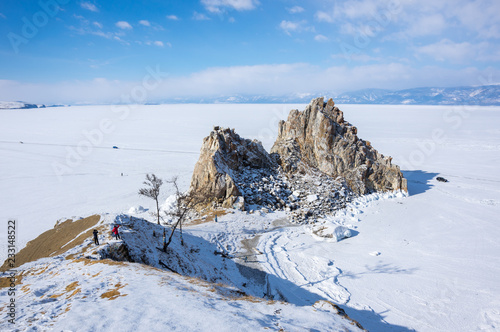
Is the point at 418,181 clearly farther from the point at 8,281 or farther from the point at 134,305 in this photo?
the point at 8,281

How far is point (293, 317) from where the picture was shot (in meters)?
9.42

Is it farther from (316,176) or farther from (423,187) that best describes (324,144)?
(423,187)

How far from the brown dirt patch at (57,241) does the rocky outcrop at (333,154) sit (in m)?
27.4

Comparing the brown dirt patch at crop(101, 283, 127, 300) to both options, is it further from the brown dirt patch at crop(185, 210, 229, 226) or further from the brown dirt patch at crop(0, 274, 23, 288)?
the brown dirt patch at crop(185, 210, 229, 226)

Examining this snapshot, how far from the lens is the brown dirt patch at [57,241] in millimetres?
19016

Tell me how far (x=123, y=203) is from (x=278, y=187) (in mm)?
24078

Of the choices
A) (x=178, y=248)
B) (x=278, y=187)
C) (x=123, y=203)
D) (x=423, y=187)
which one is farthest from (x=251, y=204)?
(x=423, y=187)

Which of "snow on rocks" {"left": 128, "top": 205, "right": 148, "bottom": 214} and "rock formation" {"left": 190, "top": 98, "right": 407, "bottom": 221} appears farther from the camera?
"snow on rocks" {"left": 128, "top": 205, "right": 148, "bottom": 214}

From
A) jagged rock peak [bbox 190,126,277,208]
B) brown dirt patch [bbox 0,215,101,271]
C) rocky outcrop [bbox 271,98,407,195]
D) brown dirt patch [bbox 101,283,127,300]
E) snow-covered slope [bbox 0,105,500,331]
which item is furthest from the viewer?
rocky outcrop [bbox 271,98,407,195]

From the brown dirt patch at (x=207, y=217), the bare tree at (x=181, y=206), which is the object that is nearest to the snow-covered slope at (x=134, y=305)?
the bare tree at (x=181, y=206)

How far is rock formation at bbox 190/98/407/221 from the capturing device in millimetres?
32344

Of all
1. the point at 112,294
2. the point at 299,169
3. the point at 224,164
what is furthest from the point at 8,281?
the point at 299,169

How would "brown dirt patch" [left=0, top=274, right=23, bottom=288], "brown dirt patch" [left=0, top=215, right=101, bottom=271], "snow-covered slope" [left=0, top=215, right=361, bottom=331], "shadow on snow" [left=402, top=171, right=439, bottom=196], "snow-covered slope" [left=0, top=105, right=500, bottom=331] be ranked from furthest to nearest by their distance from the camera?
"shadow on snow" [left=402, top=171, right=439, bottom=196], "brown dirt patch" [left=0, top=215, right=101, bottom=271], "snow-covered slope" [left=0, top=105, right=500, bottom=331], "brown dirt patch" [left=0, top=274, right=23, bottom=288], "snow-covered slope" [left=0, top=215, right=361, bottom=331]

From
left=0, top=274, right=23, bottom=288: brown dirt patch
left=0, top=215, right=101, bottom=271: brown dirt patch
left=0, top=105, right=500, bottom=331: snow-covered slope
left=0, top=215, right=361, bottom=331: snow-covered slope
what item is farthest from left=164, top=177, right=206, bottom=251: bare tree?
left=0, top=274, right=23, bottom=288: brown dirt patch
